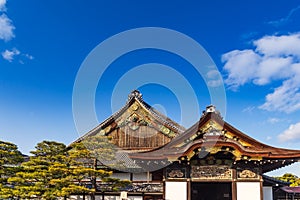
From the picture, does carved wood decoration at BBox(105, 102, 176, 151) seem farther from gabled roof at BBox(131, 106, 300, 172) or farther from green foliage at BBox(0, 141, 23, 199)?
gabled roof at BBox(131, 106, 300, 172)

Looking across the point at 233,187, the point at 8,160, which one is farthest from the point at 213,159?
the point at 8,160

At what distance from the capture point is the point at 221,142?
35.0 feet

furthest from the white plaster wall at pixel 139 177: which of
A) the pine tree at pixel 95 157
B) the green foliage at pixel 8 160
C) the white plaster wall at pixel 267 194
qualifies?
the white plaster wall at pixel 267 194

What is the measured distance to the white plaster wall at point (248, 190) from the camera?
35.0 feet

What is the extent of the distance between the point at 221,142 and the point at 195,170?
57.0 inches

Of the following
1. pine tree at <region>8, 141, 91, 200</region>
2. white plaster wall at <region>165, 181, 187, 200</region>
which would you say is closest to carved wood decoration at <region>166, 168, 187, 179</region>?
white plaster wall at <region>165, 181, 187, 200</region>

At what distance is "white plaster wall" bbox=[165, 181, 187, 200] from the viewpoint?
36.5 ft

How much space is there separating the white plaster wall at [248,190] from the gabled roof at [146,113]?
11371mm

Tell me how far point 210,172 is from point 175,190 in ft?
4.44

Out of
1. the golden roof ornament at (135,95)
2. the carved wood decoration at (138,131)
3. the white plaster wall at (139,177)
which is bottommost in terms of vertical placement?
the white plaster wall at (139,177)

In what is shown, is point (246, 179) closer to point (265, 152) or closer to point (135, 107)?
point (265, 152)

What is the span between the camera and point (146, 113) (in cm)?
2339

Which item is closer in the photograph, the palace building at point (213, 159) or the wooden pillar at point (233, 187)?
the palace building at point (213, 159)

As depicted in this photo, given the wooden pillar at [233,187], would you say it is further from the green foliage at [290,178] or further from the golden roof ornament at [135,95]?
the green foliage at [290,178]
